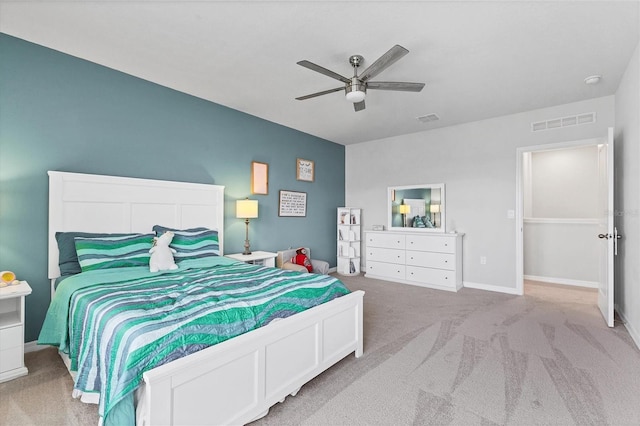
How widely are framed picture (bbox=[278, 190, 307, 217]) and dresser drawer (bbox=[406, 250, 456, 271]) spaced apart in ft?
6.44

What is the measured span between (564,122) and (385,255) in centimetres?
317

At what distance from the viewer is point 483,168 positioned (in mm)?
4789

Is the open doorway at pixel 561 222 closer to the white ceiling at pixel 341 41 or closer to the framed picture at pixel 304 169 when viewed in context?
the white ceiling at pixel 341 41

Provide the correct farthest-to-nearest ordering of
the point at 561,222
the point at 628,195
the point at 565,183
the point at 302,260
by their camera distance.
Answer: the point at 565,183 → the point at 561,222 → the point at 302,260 → the point at 628,195

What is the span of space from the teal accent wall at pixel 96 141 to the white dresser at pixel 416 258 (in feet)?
6.18

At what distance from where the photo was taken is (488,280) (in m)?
4.74

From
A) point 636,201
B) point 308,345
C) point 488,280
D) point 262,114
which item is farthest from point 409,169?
point 308,345

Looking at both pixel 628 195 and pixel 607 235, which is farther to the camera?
pixel 607 235

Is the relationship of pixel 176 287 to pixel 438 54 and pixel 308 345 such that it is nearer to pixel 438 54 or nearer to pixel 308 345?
pixel 308 345

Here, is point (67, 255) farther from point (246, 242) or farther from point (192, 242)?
point (246, 242)

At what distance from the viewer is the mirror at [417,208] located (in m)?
5.20

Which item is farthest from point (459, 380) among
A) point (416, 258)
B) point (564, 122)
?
point (564, 122)

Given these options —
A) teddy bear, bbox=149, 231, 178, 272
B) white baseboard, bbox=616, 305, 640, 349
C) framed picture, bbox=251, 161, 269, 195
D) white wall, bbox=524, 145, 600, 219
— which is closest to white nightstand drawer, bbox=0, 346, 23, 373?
teddy bear, bbox=149, 231, 178, 272

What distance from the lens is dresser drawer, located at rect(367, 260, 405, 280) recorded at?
17.3ft
